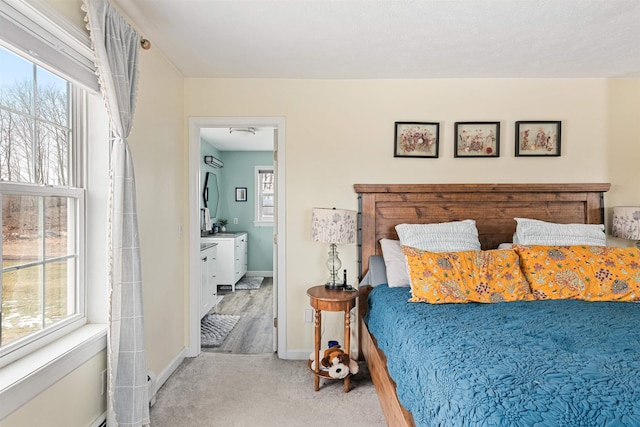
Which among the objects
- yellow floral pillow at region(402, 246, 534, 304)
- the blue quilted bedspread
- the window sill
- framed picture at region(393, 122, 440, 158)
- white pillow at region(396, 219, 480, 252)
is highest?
framed picture at region(393, 122, 440, 158)

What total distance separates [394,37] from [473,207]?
61.2 inches

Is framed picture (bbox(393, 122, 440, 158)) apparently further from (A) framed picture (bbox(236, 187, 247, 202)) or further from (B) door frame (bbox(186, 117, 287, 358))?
(A) framed picture (bbox(236, 187, 247, 202))

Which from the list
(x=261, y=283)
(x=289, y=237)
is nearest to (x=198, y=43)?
(x=289, y=237)

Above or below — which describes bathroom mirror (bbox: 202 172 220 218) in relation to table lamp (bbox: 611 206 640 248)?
above


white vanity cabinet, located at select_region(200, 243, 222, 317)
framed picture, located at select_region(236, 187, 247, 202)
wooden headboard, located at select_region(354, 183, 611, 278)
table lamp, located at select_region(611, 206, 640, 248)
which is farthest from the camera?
framed picture, located at select_region(236, 187, 247, 202)

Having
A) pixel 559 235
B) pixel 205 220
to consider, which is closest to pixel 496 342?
pixel 559 235

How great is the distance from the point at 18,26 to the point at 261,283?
5.14 metres

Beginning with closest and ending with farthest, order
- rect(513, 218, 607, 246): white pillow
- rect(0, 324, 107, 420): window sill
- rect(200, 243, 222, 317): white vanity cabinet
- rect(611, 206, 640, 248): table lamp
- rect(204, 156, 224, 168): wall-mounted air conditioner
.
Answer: rect(0, 324, 107, 420): window sill < rect(513, 218, 607, 246): white pillow < rect(611, 206, 640, 248): table lamp < rect(200, 243, 222, 317): white vanity cabinet < rect(204, 156, 224, 168): wall-mounted air conditioner

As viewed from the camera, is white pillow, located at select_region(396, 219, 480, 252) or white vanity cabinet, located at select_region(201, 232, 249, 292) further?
white vanity cabinet, located at select_region(201, 232, 249, 292)

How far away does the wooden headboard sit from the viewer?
298cm

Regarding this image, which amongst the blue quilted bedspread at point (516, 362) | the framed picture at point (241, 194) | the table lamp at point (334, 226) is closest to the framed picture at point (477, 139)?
the table lamp at point (334, 226)

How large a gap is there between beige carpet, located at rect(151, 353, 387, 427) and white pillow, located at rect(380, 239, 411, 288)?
799mm

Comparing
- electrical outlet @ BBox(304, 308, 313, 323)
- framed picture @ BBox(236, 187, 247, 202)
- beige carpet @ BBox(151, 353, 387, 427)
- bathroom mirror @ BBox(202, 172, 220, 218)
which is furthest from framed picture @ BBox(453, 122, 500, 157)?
framed picture @ BBox(236, 187, 247, 202)

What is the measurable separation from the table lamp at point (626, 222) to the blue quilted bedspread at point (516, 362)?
3.20ft
